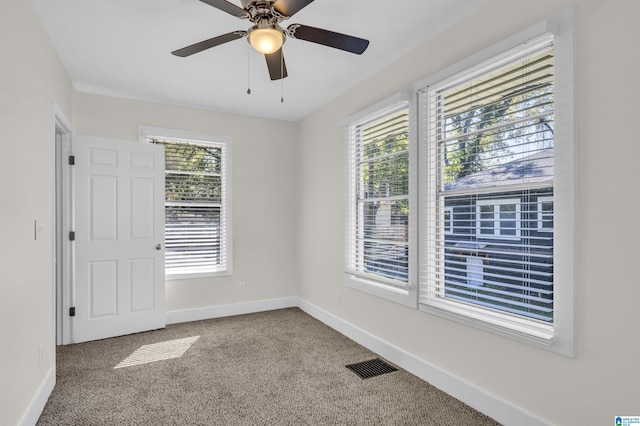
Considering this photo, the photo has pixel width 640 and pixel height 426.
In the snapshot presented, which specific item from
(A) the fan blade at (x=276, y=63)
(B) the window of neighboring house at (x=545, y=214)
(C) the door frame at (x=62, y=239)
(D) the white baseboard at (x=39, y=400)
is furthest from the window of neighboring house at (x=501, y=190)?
(C) the door frame at (x=62, y=239)

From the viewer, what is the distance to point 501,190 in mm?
2186

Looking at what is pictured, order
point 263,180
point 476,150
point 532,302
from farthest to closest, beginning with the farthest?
point 263,180, point 476,150, point 532,302

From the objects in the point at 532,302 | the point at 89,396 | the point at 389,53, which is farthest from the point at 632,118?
the point at 89,396

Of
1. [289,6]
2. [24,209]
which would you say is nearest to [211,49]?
[289,6]

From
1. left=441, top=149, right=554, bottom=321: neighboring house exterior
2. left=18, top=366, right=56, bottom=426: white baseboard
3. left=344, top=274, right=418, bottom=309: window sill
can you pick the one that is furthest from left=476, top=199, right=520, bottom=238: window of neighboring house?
left=18, top=366, right=56, bottom=426: white baseboard

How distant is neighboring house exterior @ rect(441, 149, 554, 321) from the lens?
6.49 ft

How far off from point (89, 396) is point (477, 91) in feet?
11.2

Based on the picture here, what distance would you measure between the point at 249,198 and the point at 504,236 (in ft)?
10.7

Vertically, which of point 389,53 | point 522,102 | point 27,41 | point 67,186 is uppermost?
point 389,53

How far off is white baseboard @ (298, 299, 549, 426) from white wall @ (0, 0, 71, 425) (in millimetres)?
2519

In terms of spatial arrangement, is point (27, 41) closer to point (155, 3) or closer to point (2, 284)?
point (155, 3)

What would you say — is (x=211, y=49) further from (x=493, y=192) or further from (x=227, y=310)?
(x=227, y=310)

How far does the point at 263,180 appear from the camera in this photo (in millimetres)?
4773

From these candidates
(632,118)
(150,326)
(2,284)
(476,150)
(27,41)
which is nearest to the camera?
(632,118)
